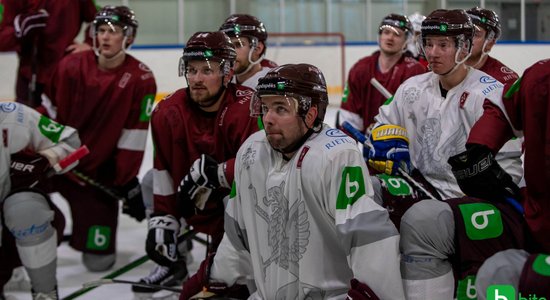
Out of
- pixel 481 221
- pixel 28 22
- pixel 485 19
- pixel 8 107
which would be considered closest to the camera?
pixel 481 221

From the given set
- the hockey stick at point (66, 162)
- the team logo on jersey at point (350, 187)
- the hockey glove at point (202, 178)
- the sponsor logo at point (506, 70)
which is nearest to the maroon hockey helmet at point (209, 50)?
the hockey glove at point (202, 178)

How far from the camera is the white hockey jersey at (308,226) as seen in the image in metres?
2.15

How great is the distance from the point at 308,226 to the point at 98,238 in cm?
196

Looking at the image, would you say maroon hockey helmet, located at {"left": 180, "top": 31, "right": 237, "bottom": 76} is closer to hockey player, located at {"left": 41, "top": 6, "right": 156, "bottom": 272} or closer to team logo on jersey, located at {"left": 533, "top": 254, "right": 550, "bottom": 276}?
hockey player, located at {"left": 41, "top": 6, "right": 156, "bottom": 272}

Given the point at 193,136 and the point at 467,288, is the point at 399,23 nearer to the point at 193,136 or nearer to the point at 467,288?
the point at 193,136

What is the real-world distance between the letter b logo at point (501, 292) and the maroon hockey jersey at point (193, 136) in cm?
130

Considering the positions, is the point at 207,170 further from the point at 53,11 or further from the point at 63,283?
the point at 53,11

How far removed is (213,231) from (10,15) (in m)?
2.19

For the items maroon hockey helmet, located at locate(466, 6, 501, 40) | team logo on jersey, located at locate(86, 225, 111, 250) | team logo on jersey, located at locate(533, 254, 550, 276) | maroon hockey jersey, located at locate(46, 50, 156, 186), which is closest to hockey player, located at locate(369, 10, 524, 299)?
team logo on jersey, located at locate(533, 254, 550, 276)

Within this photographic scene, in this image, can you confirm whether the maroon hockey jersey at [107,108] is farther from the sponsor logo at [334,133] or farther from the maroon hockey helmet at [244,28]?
the sponsor logo at [334,133]

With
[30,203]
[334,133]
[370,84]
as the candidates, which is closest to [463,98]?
[334,133]

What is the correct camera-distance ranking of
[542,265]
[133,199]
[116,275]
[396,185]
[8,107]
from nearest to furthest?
[542,265] → [396,185] → [8,107] → [116,275] → [133,199]

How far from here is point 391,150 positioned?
2.94 metres

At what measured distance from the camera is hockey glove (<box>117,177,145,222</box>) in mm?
4090
